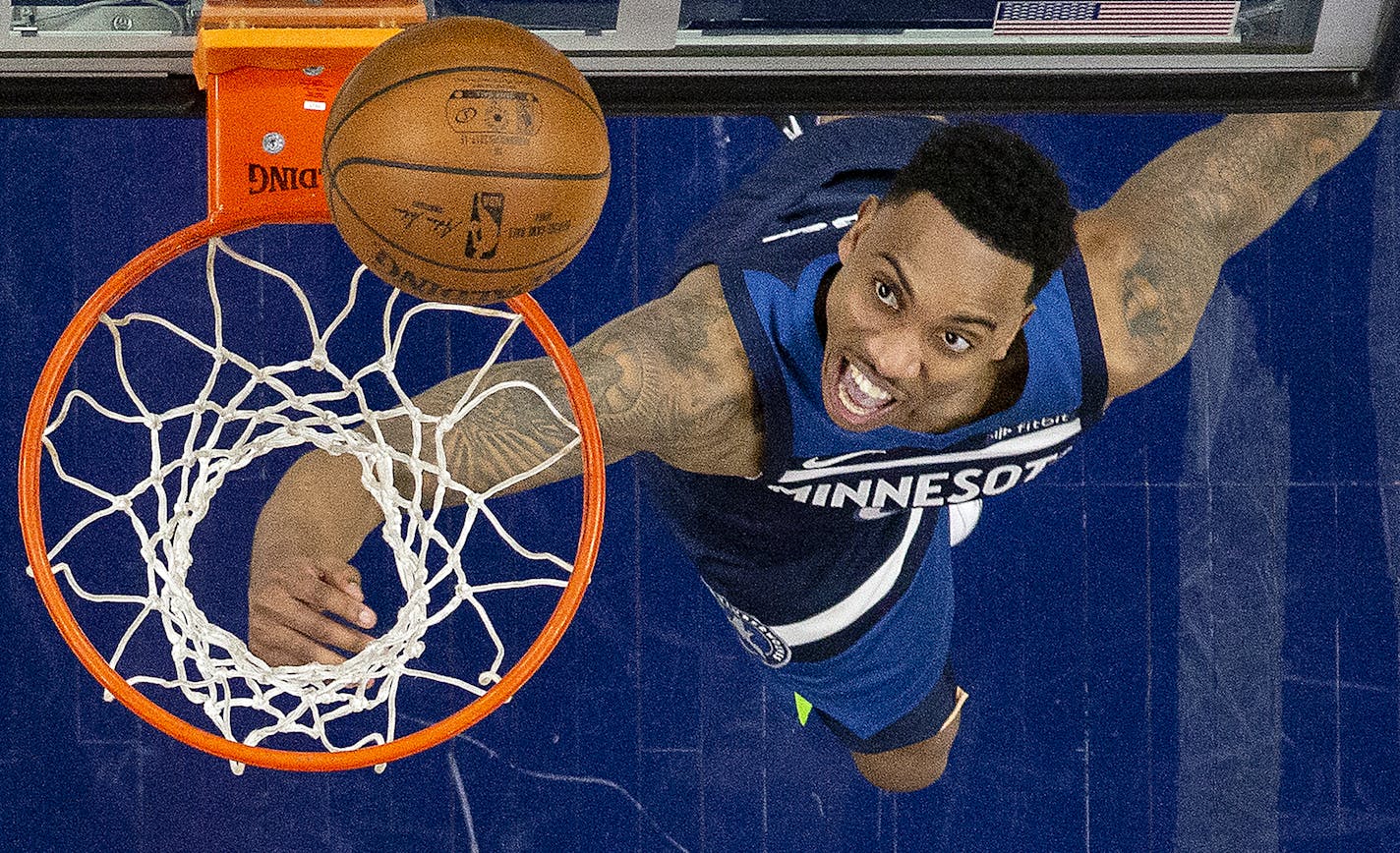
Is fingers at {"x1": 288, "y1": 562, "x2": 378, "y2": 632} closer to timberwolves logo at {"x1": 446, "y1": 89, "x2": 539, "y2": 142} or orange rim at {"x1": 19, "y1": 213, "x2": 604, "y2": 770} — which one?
orange rim at {"x1": 19, "y1": 213, "x2": 604, "y2": 770}

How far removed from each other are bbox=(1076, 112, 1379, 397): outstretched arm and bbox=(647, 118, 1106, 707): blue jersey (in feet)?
0.22

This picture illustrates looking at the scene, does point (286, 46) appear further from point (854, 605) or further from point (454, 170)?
point (854, 605)

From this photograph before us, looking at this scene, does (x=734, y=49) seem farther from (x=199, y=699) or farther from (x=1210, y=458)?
(x=1210, y=458)

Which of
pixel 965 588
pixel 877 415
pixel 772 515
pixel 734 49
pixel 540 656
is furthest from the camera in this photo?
pixel 965 588

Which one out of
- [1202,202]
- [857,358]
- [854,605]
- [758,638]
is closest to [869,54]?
[857,358]

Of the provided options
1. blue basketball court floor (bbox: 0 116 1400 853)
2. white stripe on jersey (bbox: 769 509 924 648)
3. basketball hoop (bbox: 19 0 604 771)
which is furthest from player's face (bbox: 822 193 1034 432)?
blue basketball court floor (bbox: 0 116 1400 853)

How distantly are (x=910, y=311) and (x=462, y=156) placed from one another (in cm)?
81

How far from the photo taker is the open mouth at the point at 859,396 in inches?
84.4

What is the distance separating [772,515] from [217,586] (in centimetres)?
122

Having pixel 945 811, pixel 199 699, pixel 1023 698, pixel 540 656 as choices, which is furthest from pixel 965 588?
pixel 199 699

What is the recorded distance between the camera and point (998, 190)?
2.06 meters

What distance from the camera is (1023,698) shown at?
3.19m

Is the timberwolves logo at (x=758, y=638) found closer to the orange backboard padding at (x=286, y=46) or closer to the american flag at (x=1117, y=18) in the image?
the american flag at (x=1117, y=18)

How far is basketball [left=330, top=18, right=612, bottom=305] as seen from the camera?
4.83 feet
